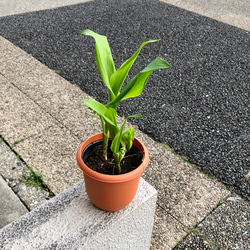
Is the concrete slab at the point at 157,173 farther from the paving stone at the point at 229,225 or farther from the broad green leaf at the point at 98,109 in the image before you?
the broad green leaf at the point at 98,109

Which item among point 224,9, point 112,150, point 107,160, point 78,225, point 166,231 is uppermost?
point 112,150

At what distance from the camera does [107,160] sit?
1.50 metres

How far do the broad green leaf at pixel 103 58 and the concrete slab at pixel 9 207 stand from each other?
1.18 m

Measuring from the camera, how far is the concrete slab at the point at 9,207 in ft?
6.45

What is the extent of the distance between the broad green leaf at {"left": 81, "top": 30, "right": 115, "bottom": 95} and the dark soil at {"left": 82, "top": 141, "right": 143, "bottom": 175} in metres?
0.34

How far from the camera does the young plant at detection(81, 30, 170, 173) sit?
1.26 meters

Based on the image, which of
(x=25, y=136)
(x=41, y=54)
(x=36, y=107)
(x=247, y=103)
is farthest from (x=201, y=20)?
(x=25, y=136)

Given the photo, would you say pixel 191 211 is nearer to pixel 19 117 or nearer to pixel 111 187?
pixel 111 187

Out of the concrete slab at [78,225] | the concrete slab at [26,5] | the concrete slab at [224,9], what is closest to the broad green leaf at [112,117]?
the concrete slab at [78,225]

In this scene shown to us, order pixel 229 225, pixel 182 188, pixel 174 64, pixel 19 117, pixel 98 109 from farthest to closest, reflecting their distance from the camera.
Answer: pixel 174 64
pixel 19 117
pixel 182 188
pixel 229 225
pixel 98 109

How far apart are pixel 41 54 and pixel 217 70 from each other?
93.9 inches

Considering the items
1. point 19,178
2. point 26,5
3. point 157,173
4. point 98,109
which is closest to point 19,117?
point 19,178

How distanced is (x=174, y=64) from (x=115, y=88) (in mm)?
2821

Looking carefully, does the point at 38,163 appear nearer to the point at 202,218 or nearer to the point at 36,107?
the point at 36,107
